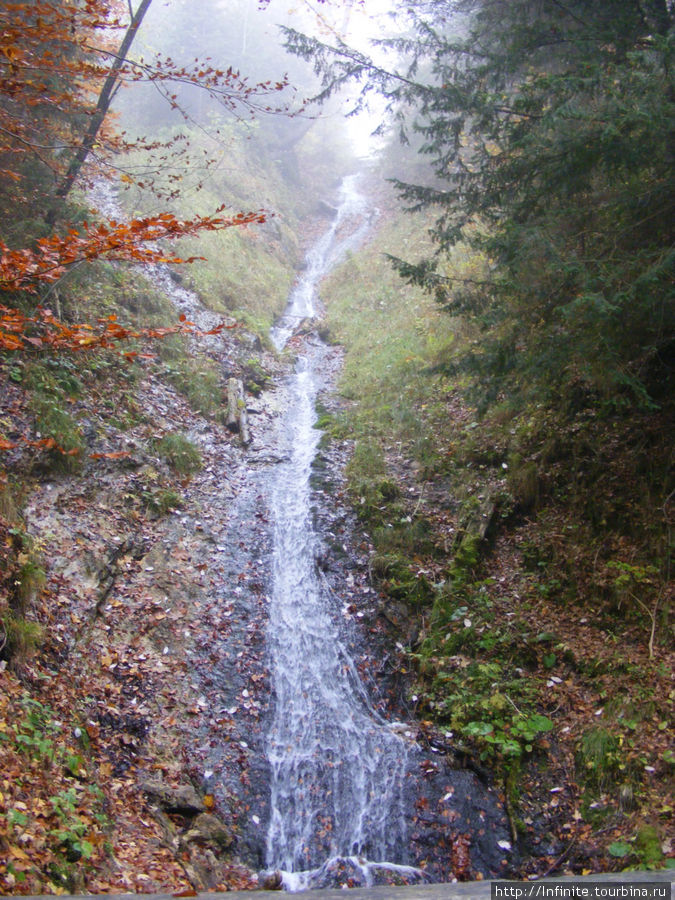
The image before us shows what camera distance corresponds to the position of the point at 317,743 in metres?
6.23

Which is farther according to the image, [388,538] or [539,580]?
[388,538]

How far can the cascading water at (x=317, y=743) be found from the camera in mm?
5324

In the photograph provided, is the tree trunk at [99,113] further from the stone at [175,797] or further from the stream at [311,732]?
the stone at [175,797]

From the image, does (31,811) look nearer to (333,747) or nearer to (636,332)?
(333,747)

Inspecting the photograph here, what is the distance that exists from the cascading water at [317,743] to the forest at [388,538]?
0.04m

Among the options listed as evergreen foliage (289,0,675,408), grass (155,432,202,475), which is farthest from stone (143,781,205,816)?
evergreen foliage (289,0,675,408)

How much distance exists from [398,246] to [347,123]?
24191 mm

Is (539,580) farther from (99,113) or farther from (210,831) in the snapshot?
(99,113)

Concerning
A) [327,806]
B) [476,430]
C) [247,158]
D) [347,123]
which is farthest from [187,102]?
[327,806]

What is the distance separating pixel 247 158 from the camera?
94.6 ft

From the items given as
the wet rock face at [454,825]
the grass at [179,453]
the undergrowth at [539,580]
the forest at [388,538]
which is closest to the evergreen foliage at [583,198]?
the forest at [388,538]

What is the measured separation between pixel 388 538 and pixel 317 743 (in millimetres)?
3241

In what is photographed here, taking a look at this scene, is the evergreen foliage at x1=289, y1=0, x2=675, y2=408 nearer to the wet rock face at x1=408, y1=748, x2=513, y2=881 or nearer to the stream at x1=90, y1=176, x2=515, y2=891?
the stream at x1=90, y1=176, x2=515, y2=891

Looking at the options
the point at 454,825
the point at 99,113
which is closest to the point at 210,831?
the point at 454,825
